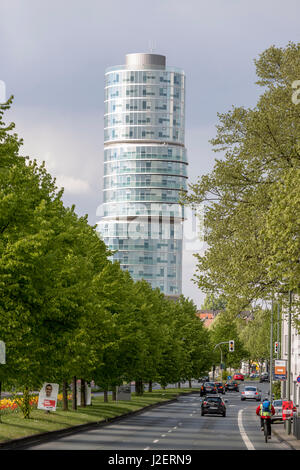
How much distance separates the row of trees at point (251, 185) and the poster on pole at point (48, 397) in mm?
8447

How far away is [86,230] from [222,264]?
51.2ft

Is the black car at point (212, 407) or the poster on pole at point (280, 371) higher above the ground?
the poster on pole at point (280, 371)

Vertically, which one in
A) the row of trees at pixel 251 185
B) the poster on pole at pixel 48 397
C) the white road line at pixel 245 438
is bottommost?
the white road line at pixel 245 438

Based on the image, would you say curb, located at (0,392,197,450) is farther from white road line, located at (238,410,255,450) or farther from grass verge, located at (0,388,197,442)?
white road line, located at (238,410,255,450)

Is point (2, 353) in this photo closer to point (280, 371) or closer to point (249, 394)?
point (280, 371)

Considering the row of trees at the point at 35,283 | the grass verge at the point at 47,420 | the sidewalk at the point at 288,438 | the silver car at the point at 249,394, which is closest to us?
the row of trees at the point at 35,283

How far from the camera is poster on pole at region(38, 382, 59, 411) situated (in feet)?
128

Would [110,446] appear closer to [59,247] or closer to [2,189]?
[59,247]

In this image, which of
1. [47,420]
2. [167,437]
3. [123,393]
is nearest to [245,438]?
[167,437]

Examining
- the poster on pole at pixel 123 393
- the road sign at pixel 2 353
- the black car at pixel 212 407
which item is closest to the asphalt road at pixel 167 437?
the road sign at pixel 2 353

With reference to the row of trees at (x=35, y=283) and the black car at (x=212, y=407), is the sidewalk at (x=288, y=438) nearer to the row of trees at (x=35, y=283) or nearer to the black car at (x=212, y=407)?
the row of trees at (x=35, y=283)

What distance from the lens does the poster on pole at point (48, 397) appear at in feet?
128

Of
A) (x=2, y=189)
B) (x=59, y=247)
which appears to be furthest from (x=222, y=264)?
(x=2, y=189)
